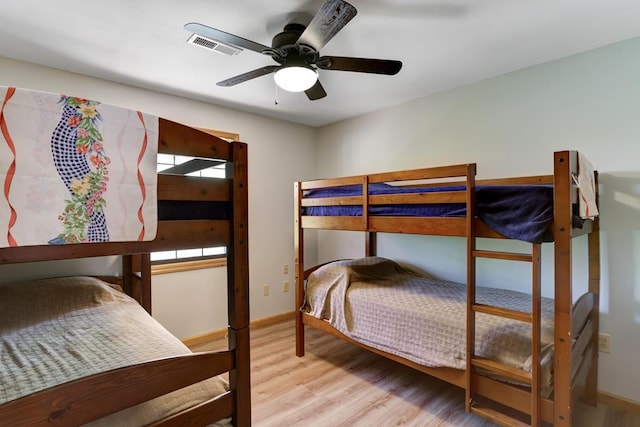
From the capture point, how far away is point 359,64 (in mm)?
1833

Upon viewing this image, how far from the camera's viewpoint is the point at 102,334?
1612 millimetres

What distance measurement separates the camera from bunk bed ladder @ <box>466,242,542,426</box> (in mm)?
1493

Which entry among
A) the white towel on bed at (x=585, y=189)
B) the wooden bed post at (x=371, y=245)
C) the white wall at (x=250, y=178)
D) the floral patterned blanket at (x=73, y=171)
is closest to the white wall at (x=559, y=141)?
the wooden bed post at (x=371, y=245)

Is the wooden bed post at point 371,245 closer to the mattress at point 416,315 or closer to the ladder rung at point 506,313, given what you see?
the mattress at point 416,315

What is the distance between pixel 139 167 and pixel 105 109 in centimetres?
17

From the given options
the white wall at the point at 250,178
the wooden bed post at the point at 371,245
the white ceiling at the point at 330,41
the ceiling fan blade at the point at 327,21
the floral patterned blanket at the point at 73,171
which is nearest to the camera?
the floral patterned blanket at the point at 73,171

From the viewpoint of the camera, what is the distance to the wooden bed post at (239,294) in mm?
1146

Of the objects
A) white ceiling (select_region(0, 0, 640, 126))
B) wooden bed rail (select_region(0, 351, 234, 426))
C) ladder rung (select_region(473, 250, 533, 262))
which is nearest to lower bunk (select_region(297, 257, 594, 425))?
ladder rung (select_region(473, 250, 533, 262))

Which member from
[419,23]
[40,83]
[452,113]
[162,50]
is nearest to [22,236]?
[162,50]

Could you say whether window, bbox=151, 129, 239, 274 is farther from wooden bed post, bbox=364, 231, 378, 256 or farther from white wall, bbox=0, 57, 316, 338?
wooden bed post, bbox=364, 231, 378, 256

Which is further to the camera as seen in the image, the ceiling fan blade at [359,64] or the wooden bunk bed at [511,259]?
the ceiling fan blade at [359,64]

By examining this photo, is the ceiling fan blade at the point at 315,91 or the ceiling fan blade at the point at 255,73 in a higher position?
the ceiling fan blade at the point at 255,73

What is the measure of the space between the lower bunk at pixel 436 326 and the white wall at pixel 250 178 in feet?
2.90

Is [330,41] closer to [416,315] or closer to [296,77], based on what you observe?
[296,77]
